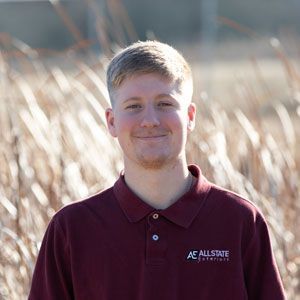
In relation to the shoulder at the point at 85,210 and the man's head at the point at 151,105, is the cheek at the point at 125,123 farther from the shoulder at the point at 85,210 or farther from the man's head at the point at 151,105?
the shoulder at the point at 85,210

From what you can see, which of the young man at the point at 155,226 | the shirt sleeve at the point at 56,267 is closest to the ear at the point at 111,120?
the young man at the point at 155,226

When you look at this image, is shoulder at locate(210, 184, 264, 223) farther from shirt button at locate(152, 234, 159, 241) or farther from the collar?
shirt button at locate(152, 234, 159, 241)

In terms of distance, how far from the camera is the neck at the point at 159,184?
2.51 m

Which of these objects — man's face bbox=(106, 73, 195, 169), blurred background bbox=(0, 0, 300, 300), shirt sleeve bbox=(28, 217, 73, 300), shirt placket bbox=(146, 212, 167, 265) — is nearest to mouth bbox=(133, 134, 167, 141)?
man's face bbox=(106, 73, 195, 169)

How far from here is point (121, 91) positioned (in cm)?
251

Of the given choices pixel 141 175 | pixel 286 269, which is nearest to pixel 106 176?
pixel 286 269

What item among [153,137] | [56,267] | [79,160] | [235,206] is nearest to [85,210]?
[56,267]

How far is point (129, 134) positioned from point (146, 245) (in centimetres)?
27

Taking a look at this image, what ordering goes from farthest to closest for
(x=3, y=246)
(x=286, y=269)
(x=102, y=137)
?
(x=102, y=137) < (x=286, y=269) < (x=3, y=246)

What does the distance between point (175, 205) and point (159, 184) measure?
7cm

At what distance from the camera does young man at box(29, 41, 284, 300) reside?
8.04 feet

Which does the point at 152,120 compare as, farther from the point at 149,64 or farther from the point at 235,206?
the point at 235,206

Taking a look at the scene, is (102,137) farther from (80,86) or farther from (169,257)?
(169,257)

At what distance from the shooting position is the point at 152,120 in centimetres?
243
